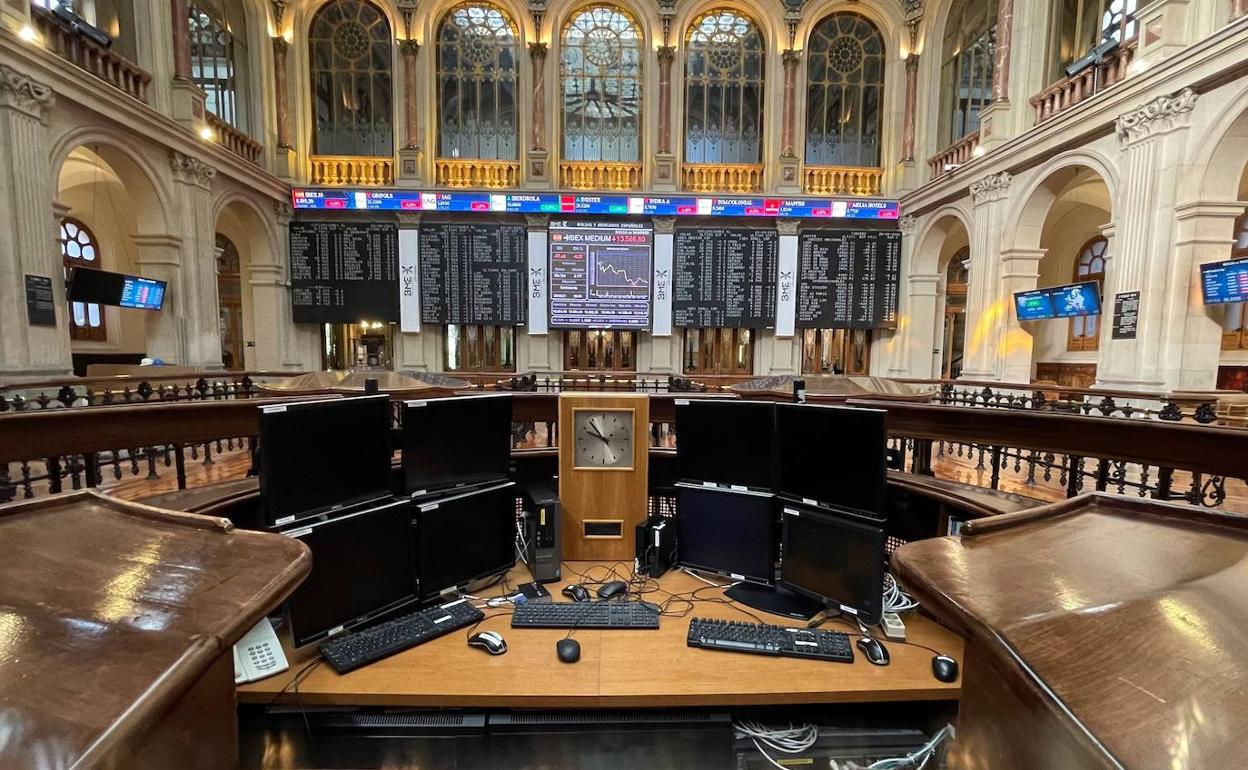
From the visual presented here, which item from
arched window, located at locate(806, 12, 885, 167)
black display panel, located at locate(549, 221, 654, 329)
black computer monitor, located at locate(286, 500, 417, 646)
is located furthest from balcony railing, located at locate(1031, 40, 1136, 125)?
black computer monitor, located at locate(286, 500, 417, 646)

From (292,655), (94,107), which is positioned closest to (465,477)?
(292,655)

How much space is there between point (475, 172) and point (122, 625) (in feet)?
36.1

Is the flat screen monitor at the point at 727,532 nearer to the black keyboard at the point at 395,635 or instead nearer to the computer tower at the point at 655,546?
the computer tower at the point at 655,546

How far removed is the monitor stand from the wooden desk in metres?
0.28

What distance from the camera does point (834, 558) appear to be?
1.89 metres

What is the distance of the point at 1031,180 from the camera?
7.63 meters

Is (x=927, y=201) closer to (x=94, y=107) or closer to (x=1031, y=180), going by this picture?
(x=1031, y=180)

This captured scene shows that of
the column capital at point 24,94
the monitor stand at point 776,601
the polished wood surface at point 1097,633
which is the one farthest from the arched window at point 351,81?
the polished wood surface at point 1097,633

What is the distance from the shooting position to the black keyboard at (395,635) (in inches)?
62.4

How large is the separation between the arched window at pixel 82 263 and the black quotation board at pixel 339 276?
446 cm

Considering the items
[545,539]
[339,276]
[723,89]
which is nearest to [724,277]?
[723,89]

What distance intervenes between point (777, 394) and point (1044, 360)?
11179 mm

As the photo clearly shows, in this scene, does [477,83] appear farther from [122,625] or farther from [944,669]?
[944,669]

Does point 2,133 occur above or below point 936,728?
above
